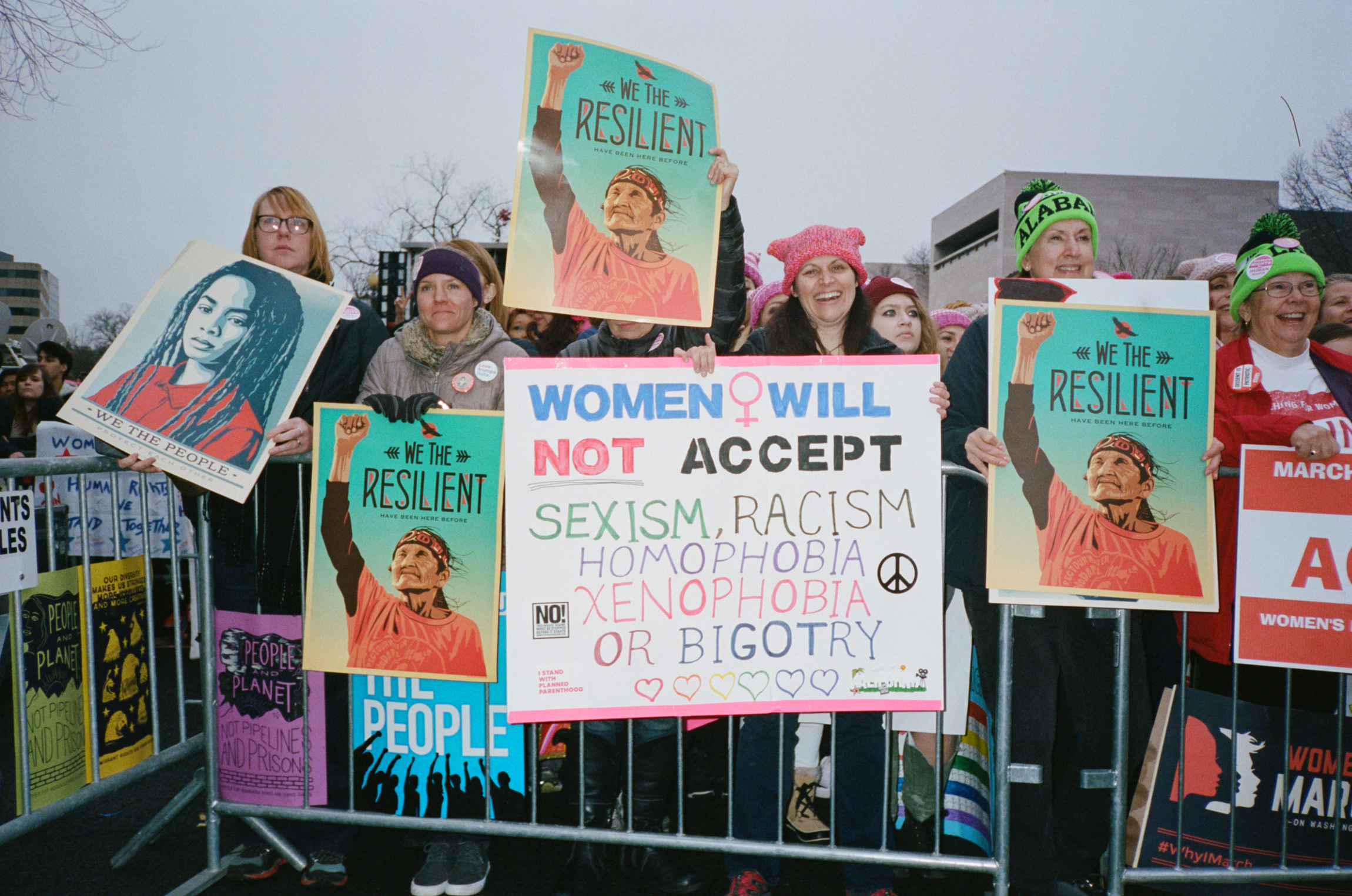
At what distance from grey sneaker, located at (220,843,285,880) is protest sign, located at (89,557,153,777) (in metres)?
0.49

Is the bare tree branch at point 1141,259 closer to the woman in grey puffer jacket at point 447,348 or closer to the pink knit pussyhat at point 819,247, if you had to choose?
the pink knit pussyhat at point 819,247

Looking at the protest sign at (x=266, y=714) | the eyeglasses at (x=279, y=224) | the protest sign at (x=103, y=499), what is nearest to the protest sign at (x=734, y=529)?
the protest sign at (x=266, y=714)

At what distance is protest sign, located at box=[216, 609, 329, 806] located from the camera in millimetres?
3012

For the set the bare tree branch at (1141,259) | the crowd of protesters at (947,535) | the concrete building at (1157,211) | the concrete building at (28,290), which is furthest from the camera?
the concrete building at (28,290)

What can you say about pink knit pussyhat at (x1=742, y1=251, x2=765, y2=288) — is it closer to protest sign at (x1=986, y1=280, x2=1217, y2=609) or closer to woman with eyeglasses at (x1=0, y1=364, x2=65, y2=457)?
protest sign at (x1=986, y1=280, x2=1217, y2=609)

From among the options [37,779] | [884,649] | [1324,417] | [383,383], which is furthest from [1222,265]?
[37,779]

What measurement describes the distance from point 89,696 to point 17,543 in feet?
1.89

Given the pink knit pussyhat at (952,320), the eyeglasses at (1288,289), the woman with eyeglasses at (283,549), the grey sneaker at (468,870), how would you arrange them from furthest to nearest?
the pink knit pussyhat at (952,320), the eyeglasses at (1288,289), the woman with eyeglasses at (283,549), the grey sneaker at (468,870)

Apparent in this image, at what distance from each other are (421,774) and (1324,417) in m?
3.45

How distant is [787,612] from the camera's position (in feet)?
8.59

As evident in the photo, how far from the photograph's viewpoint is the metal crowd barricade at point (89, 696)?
8.45 ft

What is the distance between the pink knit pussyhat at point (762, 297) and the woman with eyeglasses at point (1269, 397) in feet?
7.08

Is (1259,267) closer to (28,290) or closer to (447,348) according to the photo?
(447,348)

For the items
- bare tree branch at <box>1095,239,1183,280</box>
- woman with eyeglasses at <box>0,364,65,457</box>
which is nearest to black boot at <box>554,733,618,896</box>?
woman with eyeglasses at <box>0,364,65,457</box>
